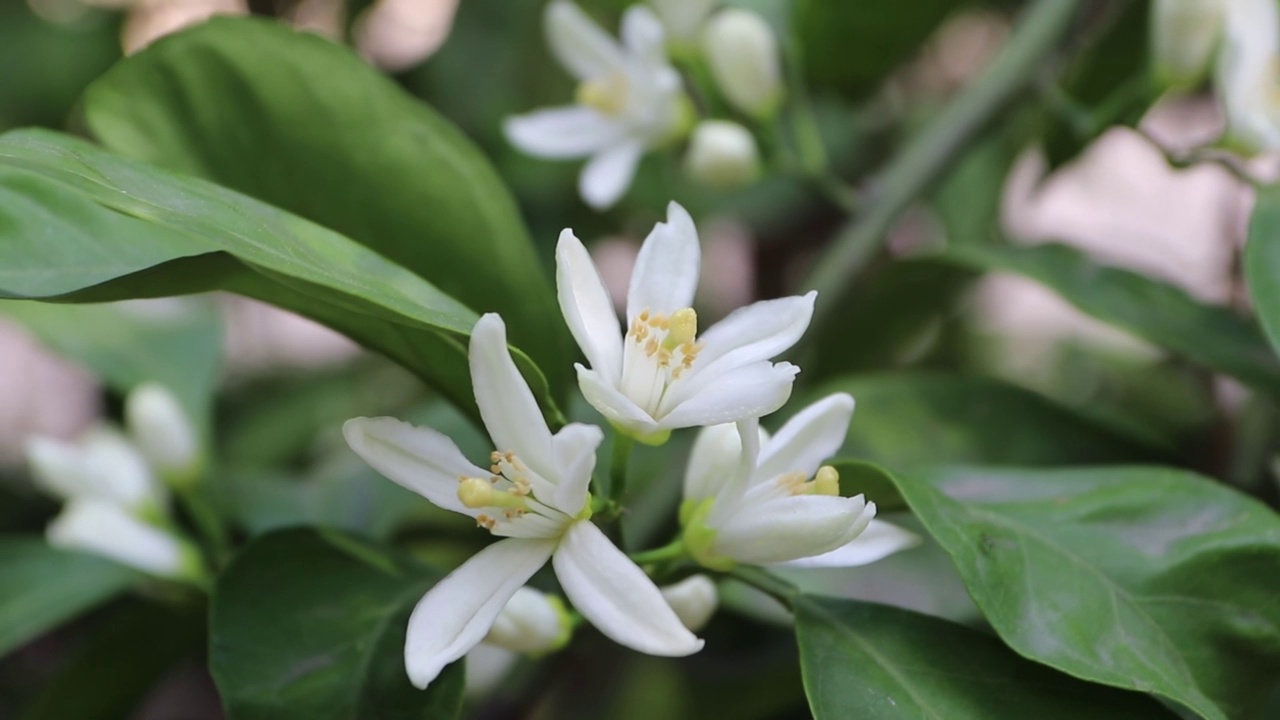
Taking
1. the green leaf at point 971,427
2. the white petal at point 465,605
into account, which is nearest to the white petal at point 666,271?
the white petal at point 465,605

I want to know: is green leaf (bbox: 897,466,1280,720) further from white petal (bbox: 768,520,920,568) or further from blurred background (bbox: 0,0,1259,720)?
blurred background (bbox: 0,0,1259,720)

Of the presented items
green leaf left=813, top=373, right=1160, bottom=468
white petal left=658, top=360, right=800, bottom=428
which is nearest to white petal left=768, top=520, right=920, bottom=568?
white petal left=658, top=360, right=800, bottom=428

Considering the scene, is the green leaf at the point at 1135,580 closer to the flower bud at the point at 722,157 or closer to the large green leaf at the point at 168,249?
the large green leaf at the point at 168,249

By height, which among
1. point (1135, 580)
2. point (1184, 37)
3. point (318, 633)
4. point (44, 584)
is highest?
point (1184, 37)

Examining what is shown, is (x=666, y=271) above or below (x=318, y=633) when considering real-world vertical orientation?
above

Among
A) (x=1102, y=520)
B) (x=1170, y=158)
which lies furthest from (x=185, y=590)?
(x=1170, y=158)

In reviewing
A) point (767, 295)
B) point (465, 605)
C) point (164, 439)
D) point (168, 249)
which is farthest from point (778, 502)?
point (767, 295)

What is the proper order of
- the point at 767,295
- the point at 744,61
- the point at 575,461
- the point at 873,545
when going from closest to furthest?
A: 1. the point at 575,461
2. the point at 873,545
3. the point at 744,61
4. the point at 767,295

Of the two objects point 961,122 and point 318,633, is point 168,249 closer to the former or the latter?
point 318,633
